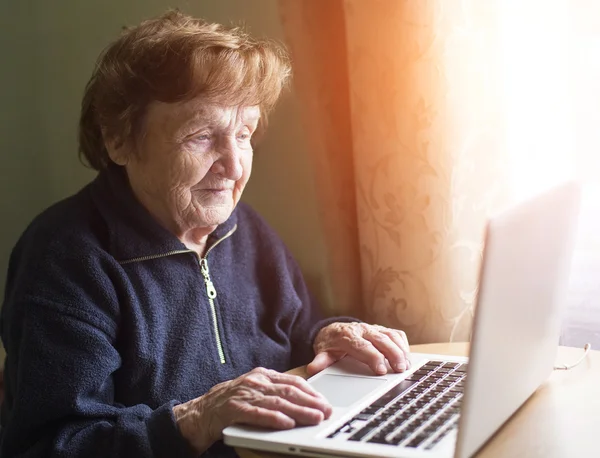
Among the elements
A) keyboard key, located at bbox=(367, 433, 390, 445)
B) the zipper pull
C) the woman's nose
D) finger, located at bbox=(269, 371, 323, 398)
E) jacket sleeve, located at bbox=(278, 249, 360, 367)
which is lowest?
jacket sleeve, located at bbox=(278, 249, 360, 367)

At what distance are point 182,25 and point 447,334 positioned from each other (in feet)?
2.49

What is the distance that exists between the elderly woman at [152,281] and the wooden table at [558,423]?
24 cm

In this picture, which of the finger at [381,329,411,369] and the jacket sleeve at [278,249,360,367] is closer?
the finger at [381,329,411,369]

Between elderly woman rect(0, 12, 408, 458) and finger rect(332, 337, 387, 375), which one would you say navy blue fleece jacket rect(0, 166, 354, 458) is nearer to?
elderly woman rect(0, 12, 408, 458)

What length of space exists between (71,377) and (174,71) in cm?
53

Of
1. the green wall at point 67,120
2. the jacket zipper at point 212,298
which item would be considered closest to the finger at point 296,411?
the jacket zipper at point 212,298

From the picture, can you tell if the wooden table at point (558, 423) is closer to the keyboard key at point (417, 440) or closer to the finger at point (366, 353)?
the keyboard key at point (417, 440)

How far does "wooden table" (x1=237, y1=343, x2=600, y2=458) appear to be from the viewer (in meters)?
1.03

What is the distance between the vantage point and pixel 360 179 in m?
1.56

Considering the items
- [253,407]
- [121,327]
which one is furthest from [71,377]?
[253,407]

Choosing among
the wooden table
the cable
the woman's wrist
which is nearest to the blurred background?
the cable

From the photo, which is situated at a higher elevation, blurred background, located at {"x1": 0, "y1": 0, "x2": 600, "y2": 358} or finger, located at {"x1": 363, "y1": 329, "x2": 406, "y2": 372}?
blurred background, located at {"x1": 0, "y1": 0, "x2": 600, "y2": 358}

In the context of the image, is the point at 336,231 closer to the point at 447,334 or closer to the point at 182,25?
the point at 447,334

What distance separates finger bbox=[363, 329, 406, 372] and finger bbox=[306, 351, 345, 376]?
8 cm
